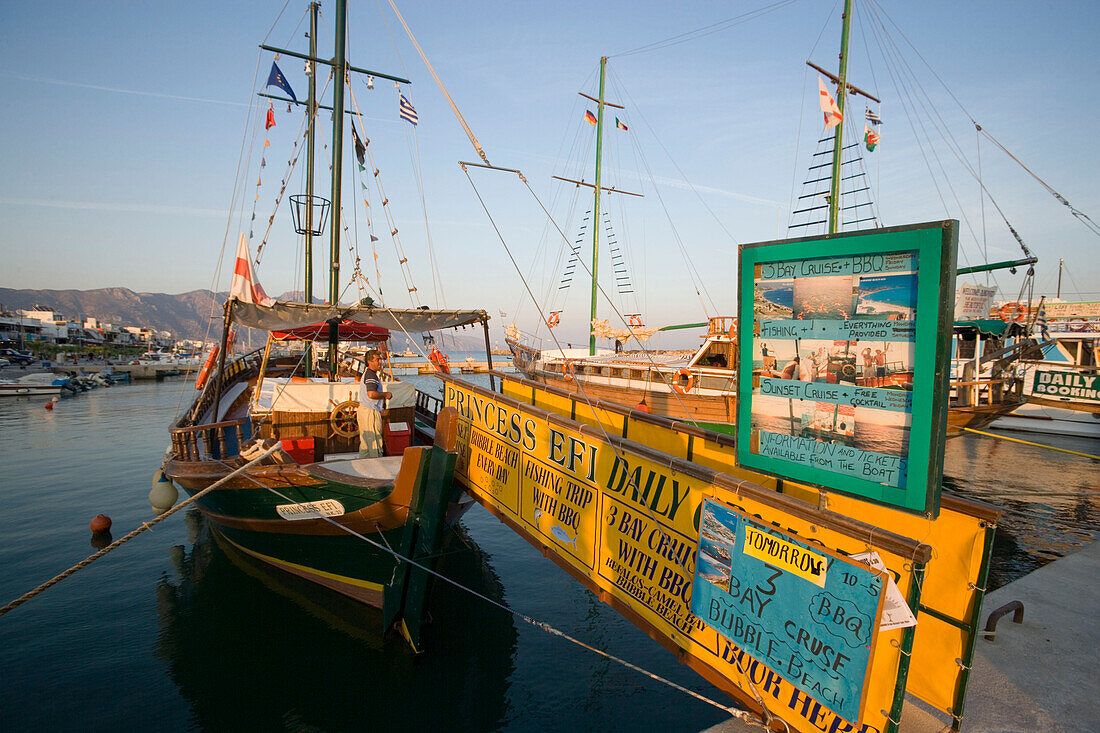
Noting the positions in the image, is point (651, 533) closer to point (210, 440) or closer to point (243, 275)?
point (243, 275)

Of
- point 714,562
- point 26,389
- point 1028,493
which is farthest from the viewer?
point 26,389

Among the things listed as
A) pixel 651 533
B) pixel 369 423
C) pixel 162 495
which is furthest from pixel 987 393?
pixel 162 495

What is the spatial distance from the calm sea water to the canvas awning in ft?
15.1

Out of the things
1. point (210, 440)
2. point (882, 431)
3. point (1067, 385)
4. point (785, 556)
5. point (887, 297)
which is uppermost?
point (887, 297)

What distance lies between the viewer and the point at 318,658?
23.1ft

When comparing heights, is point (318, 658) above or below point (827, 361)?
below

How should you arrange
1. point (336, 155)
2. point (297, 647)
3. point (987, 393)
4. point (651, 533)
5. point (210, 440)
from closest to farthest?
point (651, 533) < point (297, 647) < point (210, 440) < point (336, 155) < point (987, 393)

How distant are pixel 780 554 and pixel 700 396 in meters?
13.3

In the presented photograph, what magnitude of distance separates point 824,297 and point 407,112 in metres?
11.6

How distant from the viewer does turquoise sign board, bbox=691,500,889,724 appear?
270 centimetres

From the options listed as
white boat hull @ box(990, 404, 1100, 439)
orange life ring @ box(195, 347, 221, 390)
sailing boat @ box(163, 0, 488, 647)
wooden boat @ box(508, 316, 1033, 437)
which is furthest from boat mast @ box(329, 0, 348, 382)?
white boat hull @ box(990, 404, 1100, 439)

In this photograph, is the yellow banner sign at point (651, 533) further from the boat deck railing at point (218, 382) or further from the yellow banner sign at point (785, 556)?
the boat deck railing at point (218, 382)

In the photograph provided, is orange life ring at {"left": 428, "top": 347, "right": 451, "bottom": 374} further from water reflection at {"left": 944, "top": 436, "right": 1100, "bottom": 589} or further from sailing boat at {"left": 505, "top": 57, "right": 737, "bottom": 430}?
water reflection at {"left": 944, "top": 436, "right": 1100, "bottom": 589}

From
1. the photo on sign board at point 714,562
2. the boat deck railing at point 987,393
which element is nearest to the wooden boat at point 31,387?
the photo on sign board at point 714,562
